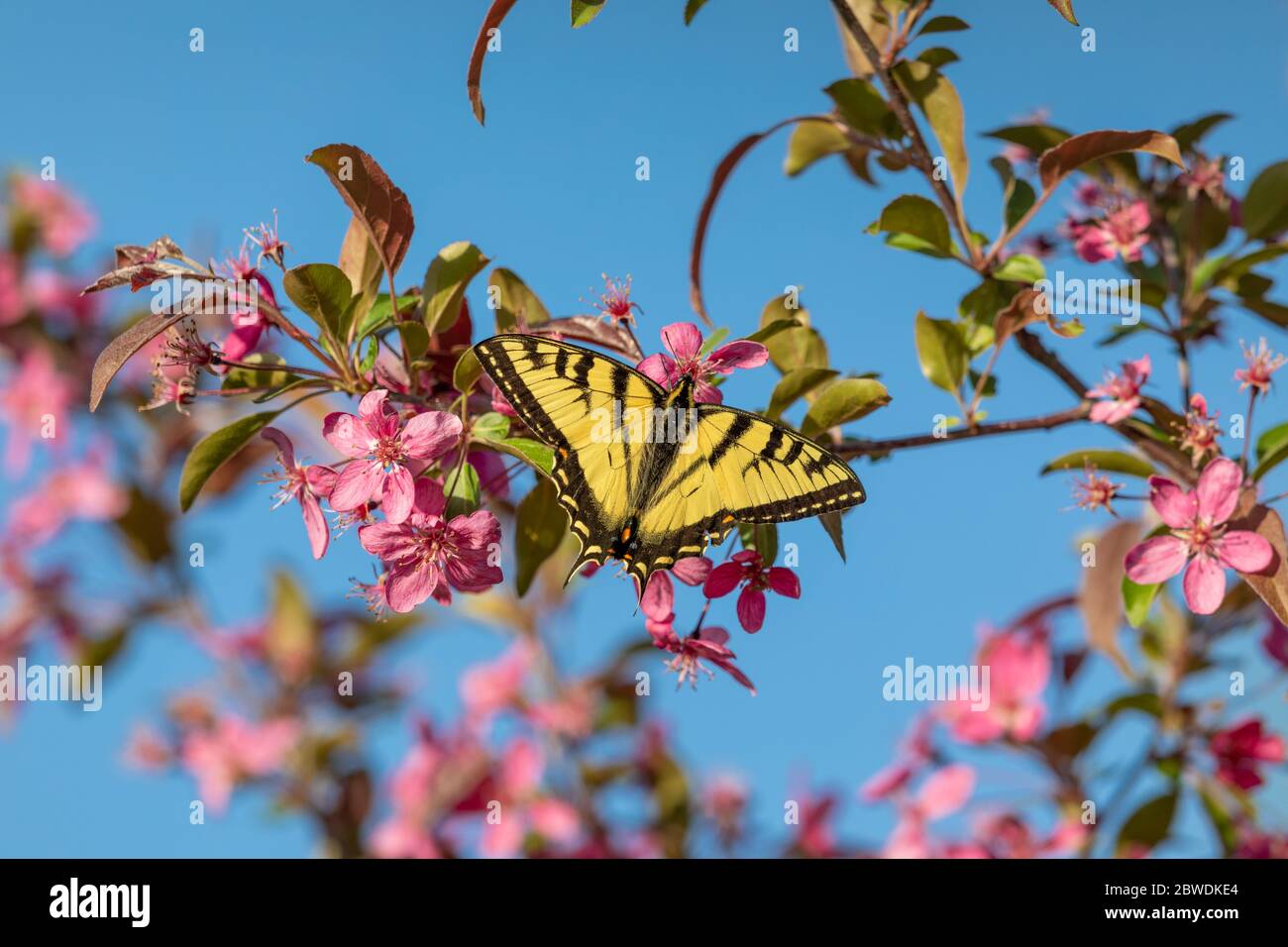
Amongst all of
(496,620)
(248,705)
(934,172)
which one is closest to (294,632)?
(248,705)


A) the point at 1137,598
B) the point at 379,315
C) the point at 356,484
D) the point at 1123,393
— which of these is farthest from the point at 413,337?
the point at 1137,598

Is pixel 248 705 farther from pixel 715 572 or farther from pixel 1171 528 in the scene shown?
pixel 1171 528

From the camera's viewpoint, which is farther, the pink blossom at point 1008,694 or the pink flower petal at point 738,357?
the pink blossom at point 1008,694

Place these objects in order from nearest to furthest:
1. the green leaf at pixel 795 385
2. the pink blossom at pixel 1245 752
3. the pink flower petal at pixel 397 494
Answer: the pink flower petal at pixel 397 494
the green leaf at pixel 795 385
the pink blossom at pixel 1245 752

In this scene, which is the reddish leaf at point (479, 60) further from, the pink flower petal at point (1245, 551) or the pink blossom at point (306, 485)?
the pink flower petal at point (1245, 551)

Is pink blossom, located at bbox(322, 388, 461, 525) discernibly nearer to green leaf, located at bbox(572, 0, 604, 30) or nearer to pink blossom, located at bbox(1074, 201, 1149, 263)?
green leaf, located at bbox(572, 0, 604, 30)

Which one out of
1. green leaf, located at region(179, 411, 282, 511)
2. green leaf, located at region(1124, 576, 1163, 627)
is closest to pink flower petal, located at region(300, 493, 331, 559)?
green leaf, located at region(179, 411, 282, 511)

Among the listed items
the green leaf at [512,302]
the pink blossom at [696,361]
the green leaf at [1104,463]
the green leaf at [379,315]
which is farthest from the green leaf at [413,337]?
the green leaf at [1104,463]
